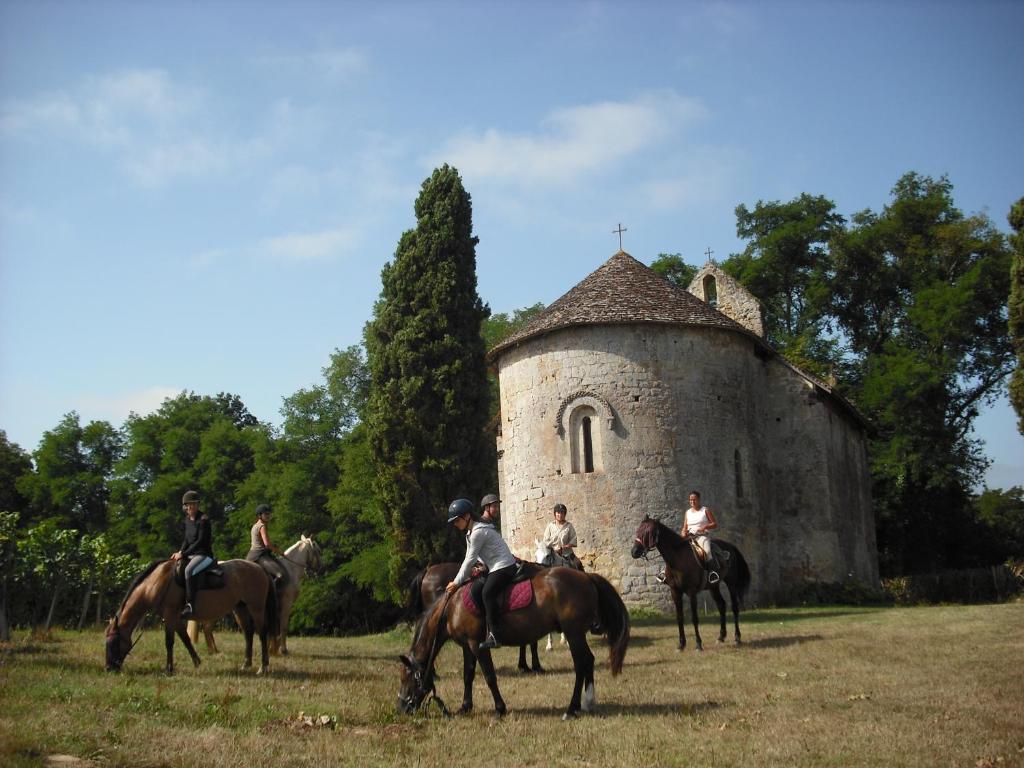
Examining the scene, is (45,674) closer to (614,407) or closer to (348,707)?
(348,707)

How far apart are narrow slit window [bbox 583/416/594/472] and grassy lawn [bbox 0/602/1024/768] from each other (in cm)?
904

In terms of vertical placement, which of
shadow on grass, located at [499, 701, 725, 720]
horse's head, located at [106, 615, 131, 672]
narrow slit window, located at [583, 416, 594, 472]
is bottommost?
shadow on grass, located at [499, 701, 725, 720]

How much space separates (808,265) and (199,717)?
40237 mm

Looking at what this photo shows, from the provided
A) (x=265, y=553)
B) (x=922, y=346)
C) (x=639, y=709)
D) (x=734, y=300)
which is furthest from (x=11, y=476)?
(x=639, y=709)

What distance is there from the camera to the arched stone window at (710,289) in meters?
32.2

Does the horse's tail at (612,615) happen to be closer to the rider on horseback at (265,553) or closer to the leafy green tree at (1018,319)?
the rider on horseback at (265,553)

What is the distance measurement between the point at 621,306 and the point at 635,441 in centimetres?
347

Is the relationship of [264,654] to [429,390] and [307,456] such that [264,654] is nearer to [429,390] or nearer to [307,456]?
[429,390]

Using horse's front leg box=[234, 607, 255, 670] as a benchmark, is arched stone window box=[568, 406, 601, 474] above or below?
above

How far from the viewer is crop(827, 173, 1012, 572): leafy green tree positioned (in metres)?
35.6

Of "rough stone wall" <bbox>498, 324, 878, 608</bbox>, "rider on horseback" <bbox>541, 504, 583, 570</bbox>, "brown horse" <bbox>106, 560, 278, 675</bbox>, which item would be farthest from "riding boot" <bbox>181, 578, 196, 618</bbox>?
"rough stone wall" <bbox>498, 324, 878, 608</bbox>

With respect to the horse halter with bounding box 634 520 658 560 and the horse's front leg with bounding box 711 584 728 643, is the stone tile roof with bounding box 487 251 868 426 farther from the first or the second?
the horse halter with bounding box 634 520 658 560

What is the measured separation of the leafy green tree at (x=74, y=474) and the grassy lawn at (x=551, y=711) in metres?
37.2

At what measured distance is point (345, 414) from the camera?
1816 inches
